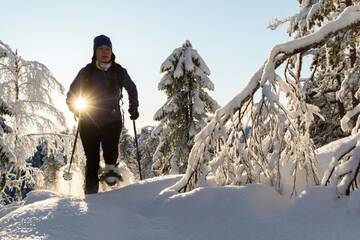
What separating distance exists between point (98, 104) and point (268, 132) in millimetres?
2590

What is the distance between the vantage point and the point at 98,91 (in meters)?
6.39

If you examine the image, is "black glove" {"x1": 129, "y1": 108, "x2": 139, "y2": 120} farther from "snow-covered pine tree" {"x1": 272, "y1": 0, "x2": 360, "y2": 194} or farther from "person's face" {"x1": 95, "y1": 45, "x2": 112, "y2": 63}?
"snow-covered pine tree" {"x1": 272, "y1": 0, "x2": 360, "y2": 194}

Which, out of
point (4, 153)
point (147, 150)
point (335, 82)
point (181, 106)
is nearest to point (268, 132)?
point (4, 153)

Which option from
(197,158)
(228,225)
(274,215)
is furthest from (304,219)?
(197,158)

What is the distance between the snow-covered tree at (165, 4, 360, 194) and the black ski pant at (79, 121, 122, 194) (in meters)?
1.79

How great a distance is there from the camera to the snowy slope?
11.6 ft

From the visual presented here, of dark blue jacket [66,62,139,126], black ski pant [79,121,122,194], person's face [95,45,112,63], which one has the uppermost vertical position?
person's face [95,45,112,63]

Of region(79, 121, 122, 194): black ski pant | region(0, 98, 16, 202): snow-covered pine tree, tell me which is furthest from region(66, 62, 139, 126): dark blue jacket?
region(0, 98, 16, 202): snow-covered pine tree

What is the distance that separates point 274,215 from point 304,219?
1.09 ft

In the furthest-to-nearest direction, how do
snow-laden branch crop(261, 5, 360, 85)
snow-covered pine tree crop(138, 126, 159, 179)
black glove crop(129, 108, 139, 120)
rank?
snow-covered pine tree crop(138, 126, 159, 179) < black glove crop(129, 108, 139, 120) < snow-laden branch crop(261, 5, 360, 85)

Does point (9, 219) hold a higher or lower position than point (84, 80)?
lower

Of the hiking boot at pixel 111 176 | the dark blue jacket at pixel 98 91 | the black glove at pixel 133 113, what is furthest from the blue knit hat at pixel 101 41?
the hiking boot at pixel 111 176

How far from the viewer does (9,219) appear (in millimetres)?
4145

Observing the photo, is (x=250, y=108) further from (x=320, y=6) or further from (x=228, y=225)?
(x=320, y=6)
